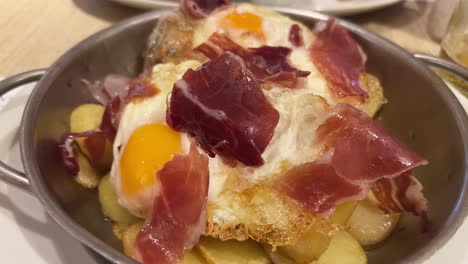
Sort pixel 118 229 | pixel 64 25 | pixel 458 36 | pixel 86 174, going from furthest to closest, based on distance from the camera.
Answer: pixel 64 25
pixel 458 36
pixel 86 174
pixel 118 229

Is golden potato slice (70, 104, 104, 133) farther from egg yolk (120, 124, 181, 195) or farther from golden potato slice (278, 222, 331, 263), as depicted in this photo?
golden potato slice (278, 222, 331, 263)

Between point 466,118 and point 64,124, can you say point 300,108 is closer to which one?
Answer: point 466,118

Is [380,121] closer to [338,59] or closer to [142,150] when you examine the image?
[338,59]

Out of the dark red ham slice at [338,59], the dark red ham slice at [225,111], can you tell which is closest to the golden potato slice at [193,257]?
the dark red ham slice at [225,111]

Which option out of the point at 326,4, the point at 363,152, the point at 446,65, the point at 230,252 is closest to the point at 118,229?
the point at 230,252

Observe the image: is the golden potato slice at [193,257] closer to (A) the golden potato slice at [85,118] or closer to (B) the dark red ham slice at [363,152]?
(B) the dark red ham slice at [363,152]

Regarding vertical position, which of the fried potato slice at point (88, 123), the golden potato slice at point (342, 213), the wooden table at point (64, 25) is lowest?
the wooden table at point (64, 25)
